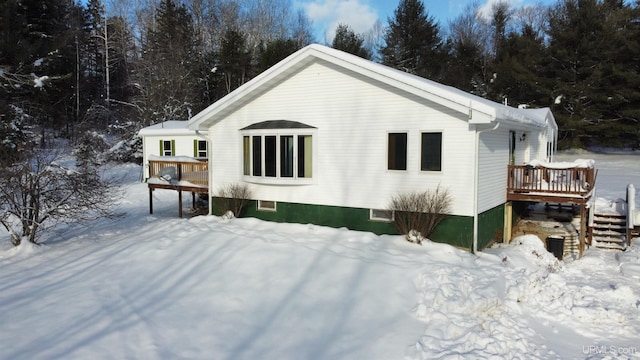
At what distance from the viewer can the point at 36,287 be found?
266 inches

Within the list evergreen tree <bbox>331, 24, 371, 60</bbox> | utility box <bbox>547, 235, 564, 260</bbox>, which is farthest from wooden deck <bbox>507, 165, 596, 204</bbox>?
evergreen tree <bbox>331, 24, 371, 60</bbox>

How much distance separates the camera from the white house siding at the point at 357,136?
31.7 feet

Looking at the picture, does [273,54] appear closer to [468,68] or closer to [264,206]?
[468,68]

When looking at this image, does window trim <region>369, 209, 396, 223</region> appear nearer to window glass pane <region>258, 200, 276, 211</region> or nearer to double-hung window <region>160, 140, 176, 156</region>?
window glass pane <region>258, 200, 276, 211</region>

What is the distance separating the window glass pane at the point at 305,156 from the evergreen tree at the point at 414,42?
81.6 ft

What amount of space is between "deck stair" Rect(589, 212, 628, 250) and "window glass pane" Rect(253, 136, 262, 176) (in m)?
9.85

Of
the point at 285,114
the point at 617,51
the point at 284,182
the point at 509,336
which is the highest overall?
the point at 617,51

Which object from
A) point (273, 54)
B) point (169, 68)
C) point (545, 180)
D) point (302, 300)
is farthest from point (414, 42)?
point (302, 300)

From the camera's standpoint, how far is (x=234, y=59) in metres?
35.0

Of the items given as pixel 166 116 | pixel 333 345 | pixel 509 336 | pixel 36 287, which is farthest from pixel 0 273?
pixel 166 116

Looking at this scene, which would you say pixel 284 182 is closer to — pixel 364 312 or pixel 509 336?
pixel 364 312

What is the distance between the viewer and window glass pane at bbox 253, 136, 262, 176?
12.0 m

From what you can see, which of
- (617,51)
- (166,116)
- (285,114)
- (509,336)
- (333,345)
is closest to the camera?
(333,345)

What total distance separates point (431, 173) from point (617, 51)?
953 inches
